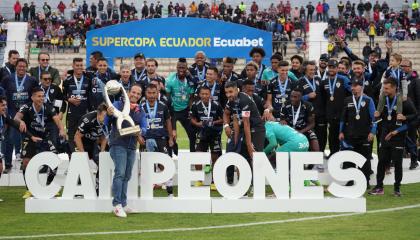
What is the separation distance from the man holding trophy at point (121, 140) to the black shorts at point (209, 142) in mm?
2874

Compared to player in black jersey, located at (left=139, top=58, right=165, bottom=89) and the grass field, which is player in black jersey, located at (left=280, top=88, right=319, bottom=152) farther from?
player in black jersey, located at (left=139, top=58, right=165, bottom=89)

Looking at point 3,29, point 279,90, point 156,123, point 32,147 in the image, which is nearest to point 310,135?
point 279,90

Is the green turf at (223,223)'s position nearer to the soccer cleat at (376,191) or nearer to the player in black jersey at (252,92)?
the soccer cleat at (376,191)

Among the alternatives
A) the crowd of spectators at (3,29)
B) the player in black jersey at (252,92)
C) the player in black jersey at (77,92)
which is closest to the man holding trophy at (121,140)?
the player in black jersey at (252,92)

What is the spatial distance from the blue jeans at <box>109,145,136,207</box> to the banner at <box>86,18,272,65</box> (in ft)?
46.6

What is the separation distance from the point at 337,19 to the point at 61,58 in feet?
49.5

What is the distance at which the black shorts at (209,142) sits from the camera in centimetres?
1681

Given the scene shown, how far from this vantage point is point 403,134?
15617 mm

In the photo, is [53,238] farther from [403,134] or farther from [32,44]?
[32,44]

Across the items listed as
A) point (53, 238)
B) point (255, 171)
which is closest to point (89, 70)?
point (255, 171)

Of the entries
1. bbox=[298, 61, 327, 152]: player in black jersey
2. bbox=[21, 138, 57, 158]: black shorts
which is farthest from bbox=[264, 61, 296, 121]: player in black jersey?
bbox=[21, 138, 57, 158]: black shorts

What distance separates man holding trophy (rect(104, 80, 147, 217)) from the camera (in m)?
13.7

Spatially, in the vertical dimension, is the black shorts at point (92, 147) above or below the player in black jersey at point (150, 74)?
below

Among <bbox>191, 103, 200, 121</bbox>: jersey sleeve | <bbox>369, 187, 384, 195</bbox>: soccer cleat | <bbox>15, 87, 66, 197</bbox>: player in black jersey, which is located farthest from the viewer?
<bbox>191, 103, 200, 121</bbox>: jersey sleeve
